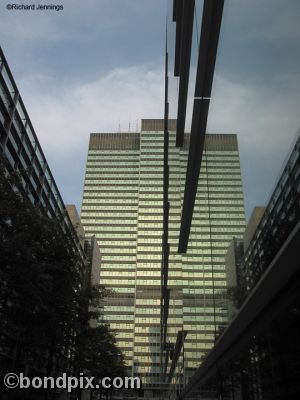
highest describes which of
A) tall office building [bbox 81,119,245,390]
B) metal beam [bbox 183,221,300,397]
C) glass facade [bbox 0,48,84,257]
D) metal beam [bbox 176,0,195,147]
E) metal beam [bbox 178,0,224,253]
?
tall office building [bbox 81,119,245,390]

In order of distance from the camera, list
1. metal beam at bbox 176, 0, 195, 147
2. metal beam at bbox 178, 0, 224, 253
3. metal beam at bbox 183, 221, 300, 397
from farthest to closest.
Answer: metal beam at bbox 176, 0, 195, 147 < metal beam at bbox 178, 0, 224, 253 < metal beam at bbox 183, 221, 300, 397

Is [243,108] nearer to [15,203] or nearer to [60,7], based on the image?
[60,7]

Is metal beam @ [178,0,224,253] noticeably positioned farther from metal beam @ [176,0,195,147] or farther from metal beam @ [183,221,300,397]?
metal beam @ [183,221,300,397]

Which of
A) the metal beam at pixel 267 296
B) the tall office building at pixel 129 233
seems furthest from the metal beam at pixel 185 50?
the tall office building at pixel 129 233

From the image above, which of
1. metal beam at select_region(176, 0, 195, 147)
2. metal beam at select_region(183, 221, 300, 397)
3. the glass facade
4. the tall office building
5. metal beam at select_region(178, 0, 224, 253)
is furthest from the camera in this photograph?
the tall office building

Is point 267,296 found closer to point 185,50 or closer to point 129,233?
point 185,50

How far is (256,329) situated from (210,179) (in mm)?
2027

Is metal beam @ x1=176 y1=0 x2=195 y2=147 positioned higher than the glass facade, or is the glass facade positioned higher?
the glass facade

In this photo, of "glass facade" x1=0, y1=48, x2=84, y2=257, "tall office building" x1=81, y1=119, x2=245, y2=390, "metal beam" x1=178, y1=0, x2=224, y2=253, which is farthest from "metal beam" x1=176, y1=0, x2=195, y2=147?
"tall office building" x1=81, y1=119, x2=245, y2=390

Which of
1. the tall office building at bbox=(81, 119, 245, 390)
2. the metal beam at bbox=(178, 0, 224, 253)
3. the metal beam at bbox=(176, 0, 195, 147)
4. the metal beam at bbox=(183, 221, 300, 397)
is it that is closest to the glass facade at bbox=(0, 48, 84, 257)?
the tall office building at bbox=(81, 119, 245, 390)

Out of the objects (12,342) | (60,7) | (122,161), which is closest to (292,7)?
(60,7)

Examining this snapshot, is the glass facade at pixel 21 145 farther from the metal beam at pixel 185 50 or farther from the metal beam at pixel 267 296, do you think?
the metal beam at pixel 267 296

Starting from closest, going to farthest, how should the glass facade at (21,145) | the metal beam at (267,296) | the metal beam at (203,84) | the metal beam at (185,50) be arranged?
1. the metal beam at (267,296)
2. the metal beam at (203,84)
3. the metal beam at (185,50)
4. the glass facade at (21,145)

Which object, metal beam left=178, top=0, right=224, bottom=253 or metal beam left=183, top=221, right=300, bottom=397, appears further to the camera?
metal beam left=178, top=0, right=224, bottom=253
